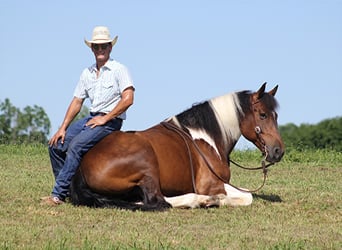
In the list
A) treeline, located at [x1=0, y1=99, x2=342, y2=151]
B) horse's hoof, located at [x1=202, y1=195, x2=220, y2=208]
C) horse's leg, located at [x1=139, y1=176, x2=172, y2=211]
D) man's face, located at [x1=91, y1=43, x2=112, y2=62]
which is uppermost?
man's face, located at [x1=91, y1=43, x2=112, y2=62]

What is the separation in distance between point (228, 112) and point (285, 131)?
1090 inches

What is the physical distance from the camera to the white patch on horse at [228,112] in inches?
340

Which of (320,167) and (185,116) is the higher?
(185,116)

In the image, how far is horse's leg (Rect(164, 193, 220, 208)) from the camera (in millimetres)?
8164

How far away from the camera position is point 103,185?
7883 mm

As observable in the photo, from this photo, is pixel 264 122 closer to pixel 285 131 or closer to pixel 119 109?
pixel 119 109

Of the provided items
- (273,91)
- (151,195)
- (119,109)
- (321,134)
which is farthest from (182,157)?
(321,134)

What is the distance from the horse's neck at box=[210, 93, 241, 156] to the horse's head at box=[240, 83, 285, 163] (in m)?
0.11

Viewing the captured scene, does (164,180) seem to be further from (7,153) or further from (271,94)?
(7,153)

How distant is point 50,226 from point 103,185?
1.24 meters

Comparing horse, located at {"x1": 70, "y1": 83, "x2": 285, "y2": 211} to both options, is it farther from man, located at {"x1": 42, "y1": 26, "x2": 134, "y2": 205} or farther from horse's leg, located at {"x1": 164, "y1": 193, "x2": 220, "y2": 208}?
man, located at {"x1": 42, "y1": 26, "x2": 134, "y2": 205}

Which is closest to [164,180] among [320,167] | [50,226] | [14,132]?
[50,226]

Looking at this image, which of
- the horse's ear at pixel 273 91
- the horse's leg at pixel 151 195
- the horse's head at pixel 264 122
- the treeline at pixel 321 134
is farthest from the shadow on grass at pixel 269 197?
the treeline at pixel 321 134

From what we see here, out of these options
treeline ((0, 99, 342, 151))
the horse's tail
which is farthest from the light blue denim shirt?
treeline ((0, 99, 342, 151))
